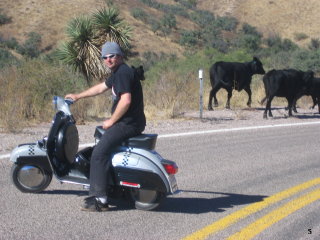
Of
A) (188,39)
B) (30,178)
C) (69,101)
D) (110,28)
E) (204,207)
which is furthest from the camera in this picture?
(188,39)

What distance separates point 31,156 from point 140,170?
1462mm

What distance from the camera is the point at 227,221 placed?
6.76m

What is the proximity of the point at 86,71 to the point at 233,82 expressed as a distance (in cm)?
520

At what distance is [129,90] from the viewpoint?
22.1 feet

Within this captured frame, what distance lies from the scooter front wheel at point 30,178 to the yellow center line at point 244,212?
2.24 meters

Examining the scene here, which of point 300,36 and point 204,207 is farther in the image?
point 300,36

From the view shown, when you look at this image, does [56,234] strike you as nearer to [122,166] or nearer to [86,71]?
[122,166]

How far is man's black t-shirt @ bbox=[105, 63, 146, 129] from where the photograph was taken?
673cm

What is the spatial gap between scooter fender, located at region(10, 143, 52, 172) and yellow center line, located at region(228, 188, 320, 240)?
2.53 m

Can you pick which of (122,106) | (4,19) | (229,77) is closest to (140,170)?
(122,106)

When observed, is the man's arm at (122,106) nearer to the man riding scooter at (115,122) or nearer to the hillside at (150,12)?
the man riding scooter at (115,122)

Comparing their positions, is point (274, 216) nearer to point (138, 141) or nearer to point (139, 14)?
point (138, 141)

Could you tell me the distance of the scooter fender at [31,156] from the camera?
24.3 feet

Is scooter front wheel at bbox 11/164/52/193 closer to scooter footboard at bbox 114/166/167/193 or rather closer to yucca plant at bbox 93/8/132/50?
scooter footboard at bbox 114/166/167/193
